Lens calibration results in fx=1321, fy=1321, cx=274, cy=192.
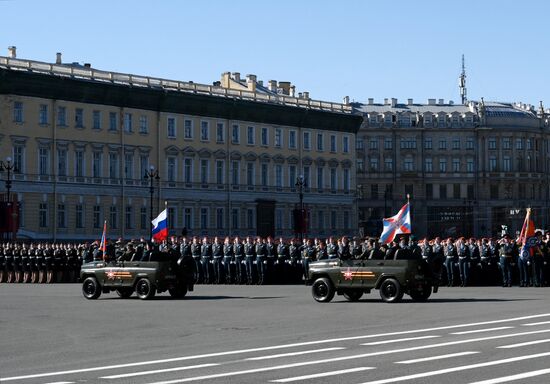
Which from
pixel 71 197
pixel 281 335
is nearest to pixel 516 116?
pixel 71 197

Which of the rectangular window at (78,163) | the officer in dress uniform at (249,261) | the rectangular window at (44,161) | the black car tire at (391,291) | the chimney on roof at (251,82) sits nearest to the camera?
the black car tire at (391,291)

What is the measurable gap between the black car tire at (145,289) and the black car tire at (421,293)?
7.24 meters

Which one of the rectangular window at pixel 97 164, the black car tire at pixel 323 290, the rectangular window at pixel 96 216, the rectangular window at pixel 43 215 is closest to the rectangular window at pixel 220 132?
the rectangular window at pixel 97 164

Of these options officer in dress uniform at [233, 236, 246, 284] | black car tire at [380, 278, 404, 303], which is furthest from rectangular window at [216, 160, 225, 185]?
black car tire at [380, 278, 404, 303]

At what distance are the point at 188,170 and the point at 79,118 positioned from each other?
37.5 ft

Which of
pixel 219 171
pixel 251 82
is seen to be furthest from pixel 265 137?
pixel 251 82

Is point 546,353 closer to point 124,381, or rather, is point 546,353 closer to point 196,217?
point 124,381

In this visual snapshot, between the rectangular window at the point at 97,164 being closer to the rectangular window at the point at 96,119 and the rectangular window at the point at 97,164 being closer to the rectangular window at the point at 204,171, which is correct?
the rectangular window at the point at 96,119

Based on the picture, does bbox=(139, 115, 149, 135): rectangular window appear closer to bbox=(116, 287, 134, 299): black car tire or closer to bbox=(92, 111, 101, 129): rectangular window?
bbox=(92, 111, 101, 129): rectangular window

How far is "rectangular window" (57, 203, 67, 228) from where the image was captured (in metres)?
84.6

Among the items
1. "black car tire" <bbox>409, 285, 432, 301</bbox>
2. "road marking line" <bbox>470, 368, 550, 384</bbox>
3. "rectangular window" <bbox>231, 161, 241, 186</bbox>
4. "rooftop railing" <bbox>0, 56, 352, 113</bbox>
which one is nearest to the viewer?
"road marking line" <bbox>470, 368, 550, 384</bbox>

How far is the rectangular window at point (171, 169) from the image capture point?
93.1 meters

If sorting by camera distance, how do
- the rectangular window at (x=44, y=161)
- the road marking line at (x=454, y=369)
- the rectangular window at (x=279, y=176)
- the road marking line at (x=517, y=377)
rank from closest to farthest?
the road marking line at (x=517, y=377)
the road marking line at (x=454, y=369)
the rectangular window at (x=44, y=161)
the rectangular window at (x=279, y=176)

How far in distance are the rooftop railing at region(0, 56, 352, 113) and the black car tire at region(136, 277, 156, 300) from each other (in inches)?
1791
